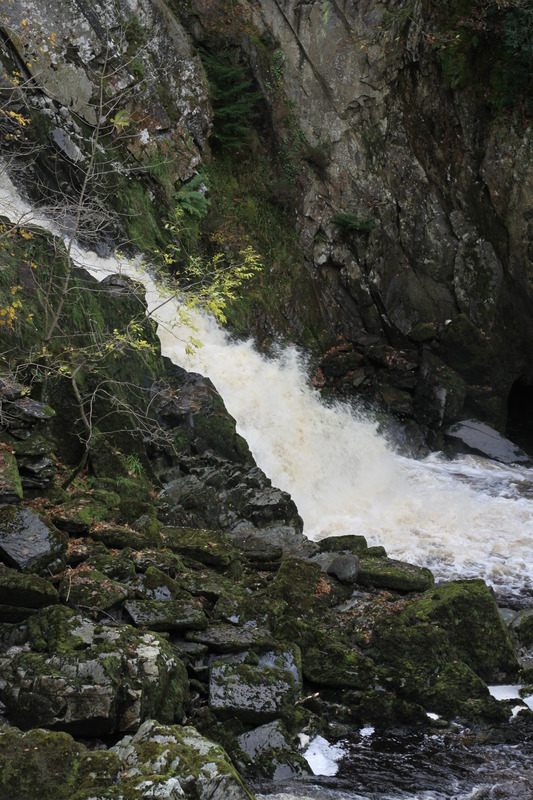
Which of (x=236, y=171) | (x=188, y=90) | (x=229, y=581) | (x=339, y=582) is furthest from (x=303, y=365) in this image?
(x=229, y=581)

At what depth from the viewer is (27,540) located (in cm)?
609

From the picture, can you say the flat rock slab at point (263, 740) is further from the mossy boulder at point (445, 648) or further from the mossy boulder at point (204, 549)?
the mossy boulder at point (204, 549)

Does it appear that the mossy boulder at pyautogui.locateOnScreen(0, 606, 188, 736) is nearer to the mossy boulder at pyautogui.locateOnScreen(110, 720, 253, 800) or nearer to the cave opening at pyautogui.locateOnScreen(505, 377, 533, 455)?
the mossy boulder at pyautogui.locateOnScreen(110, 720, 253, 800)

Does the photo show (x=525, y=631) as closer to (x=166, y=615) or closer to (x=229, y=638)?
(x=229, y=638)

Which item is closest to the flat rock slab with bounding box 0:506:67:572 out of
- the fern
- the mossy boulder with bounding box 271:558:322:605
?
the mossy boulder with bounding box 271:558:322:605

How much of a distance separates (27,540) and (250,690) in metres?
2.34

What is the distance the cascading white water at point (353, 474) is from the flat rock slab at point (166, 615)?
4.56m

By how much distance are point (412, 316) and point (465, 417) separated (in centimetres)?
284

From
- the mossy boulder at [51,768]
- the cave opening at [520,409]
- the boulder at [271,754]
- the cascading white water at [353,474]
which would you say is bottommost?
the cave opening at [520,409]

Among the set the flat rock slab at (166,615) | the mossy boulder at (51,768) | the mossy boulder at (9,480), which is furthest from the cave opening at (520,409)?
the mossy boulder at (51,768)

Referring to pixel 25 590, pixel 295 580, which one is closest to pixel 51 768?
pixel 25 590

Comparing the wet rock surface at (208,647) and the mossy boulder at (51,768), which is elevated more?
the mossy boulder at (51,768)

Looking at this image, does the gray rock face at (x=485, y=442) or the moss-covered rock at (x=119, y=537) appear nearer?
the moss-covered rock at (x=119, y=537)

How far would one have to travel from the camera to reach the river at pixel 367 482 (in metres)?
8.81
